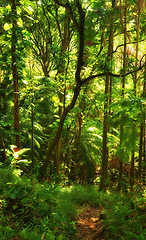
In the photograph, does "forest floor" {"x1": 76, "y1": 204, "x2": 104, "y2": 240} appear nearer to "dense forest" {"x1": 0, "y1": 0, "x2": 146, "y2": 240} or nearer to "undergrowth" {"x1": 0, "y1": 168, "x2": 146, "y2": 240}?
"dense forest" {"x1": 0, "y1": 0, "x2": 146, "y2": 240}

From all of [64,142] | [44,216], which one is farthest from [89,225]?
[64,142]

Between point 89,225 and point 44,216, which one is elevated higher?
point 44,216

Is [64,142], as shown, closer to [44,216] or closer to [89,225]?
[89,225]

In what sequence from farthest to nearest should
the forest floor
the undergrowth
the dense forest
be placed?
the forest floor → the dense forest → the undergrowth

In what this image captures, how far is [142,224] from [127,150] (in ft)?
5.79

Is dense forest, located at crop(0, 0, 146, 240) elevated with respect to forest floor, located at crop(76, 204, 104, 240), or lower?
elevated

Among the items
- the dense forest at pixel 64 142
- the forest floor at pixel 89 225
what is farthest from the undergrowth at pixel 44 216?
the forest floor at pixel 89 225

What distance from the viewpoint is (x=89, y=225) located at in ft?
13.1

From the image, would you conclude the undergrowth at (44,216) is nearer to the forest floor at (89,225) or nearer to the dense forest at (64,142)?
the dense forest at (64,142)

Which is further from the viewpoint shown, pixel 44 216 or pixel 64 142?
pixel 64 142

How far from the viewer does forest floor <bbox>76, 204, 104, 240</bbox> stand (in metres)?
3.37

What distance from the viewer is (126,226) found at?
2.98 m

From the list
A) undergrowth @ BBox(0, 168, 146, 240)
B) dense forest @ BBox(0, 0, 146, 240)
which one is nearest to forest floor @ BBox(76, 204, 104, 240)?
dense forest @ BBox(0, 0, 146, 240)

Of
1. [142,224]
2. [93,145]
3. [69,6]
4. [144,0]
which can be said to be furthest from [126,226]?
[144,0]
